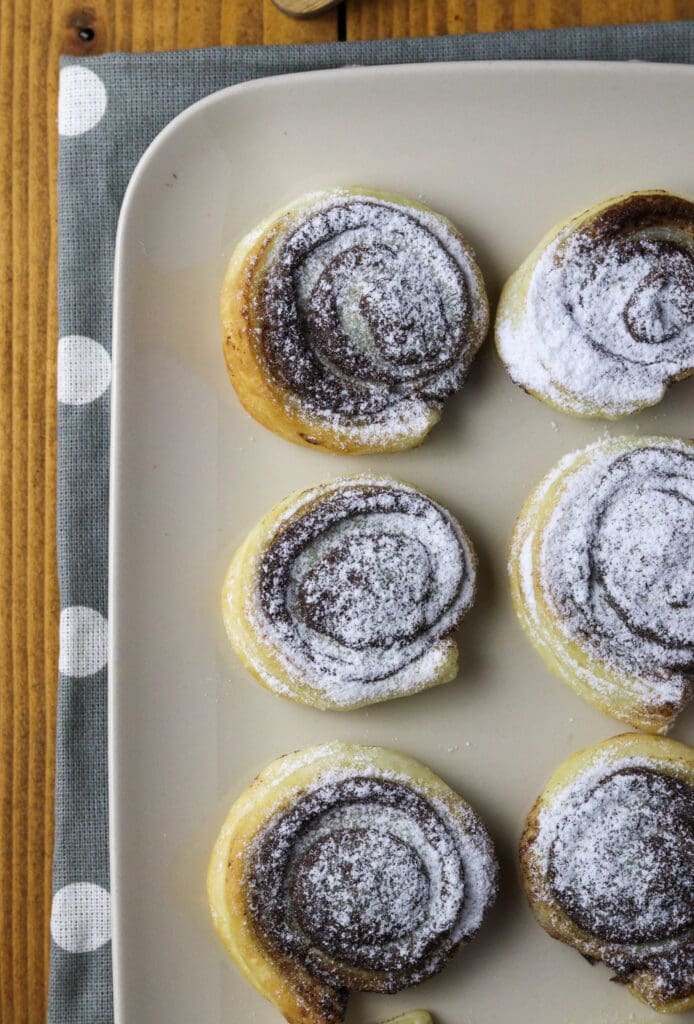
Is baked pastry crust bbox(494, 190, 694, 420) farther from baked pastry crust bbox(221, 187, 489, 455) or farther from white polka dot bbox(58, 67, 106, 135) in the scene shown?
white polka dot bbox(58, 67, 106, 135)

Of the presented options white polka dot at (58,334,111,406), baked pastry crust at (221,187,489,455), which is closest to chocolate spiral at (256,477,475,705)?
baked pastry crust at (221,187,489,455)

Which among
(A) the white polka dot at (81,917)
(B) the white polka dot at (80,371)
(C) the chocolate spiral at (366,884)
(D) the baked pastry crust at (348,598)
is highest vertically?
(B) the white polka dot at (80,371)

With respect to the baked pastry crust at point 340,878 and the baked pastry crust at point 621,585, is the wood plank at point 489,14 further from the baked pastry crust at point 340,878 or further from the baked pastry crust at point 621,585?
the baked pastry crust at point 340,878

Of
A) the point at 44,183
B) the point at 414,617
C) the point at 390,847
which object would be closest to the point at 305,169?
the point at 44,183

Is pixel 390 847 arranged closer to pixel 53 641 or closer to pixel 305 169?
pixel 53 641

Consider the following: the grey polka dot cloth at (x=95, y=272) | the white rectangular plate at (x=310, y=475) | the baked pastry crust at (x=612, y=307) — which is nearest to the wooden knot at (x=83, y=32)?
the grey polka dot cloth at (x=95, y=272)

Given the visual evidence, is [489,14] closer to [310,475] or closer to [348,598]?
[310,475]
